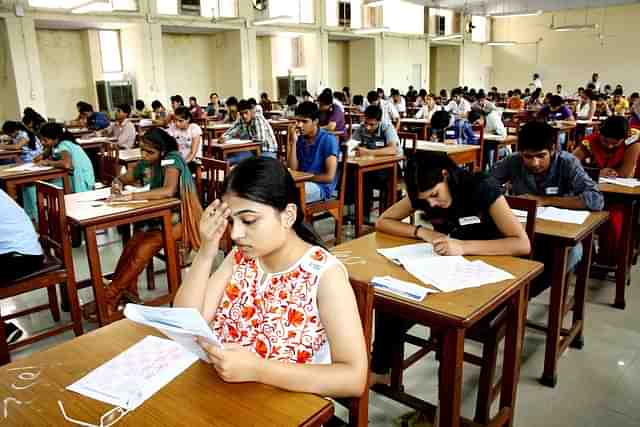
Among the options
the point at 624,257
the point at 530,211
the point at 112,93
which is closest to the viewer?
the point at 530,211

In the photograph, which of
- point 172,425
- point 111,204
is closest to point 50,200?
point 111,204

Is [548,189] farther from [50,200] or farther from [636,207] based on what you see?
[50,200]

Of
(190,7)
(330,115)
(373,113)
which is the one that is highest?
(190,7)

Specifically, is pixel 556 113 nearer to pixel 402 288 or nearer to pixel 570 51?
pixel 402 288

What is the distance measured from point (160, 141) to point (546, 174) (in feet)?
7.19

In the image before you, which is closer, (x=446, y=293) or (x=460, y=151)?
(x=446, y=293)

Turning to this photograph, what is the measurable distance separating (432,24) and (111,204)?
15.3 m

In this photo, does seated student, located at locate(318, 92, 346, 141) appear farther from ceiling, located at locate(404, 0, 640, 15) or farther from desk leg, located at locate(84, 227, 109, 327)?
ceiling, located at locate(404, 0, 640, 15)

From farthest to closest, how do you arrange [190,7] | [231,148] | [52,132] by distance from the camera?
[190,7]
[231,148]
[52,132]

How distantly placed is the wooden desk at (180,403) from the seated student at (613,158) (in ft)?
9.39

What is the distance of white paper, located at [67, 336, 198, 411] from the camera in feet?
3.50

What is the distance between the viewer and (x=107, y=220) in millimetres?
2654

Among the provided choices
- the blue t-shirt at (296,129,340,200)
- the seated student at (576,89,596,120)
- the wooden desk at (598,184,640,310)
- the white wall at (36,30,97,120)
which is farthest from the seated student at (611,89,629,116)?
the white wall at (36,30,97,120)

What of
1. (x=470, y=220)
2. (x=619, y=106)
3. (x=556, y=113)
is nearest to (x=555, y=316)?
(x=470, y=220)
